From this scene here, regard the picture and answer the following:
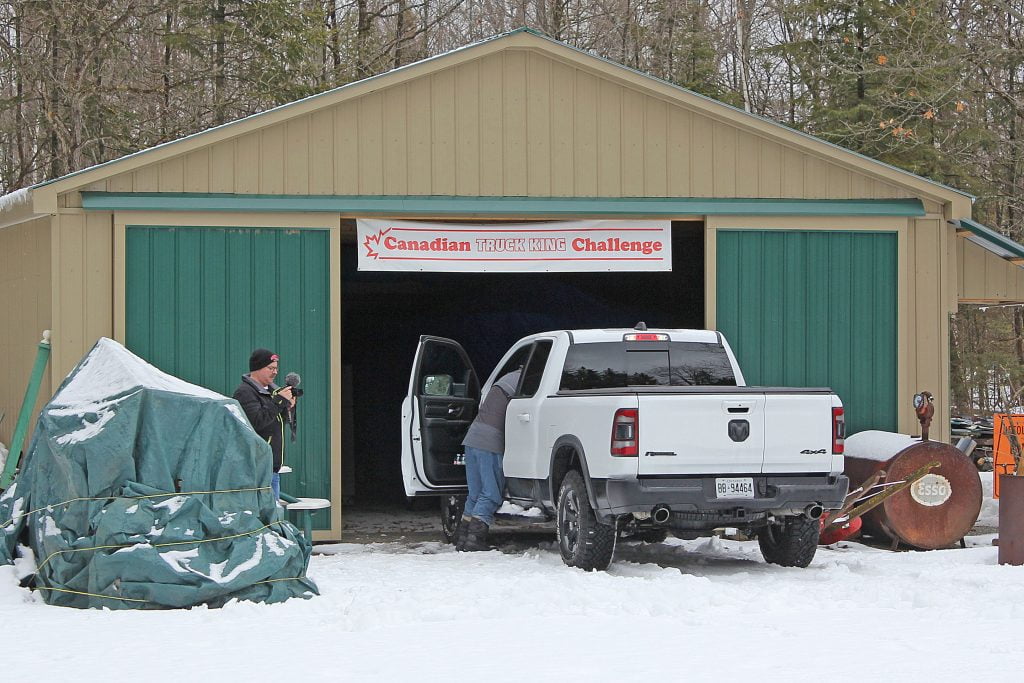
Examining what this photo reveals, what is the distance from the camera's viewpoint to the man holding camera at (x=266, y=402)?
10.6 meters

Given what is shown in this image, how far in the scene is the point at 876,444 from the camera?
12.8 meters

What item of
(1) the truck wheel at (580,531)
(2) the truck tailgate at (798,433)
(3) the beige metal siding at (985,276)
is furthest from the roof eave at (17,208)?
(3) the beige metal siding at (985,276)

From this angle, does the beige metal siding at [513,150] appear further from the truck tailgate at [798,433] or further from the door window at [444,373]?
the truck tailgate at [798,433]

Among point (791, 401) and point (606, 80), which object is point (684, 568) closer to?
point (791, 401)

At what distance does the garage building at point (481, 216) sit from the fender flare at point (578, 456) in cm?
294

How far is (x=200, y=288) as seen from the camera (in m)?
12.9

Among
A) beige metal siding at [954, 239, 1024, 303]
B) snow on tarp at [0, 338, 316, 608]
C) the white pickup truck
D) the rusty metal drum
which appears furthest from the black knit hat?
beige metal siding at [954, 239, 1024, 303]

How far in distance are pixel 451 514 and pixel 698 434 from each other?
371cm

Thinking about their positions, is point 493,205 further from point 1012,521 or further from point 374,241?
point 1012,521

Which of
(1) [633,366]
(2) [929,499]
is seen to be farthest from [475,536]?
(2) [929,499]

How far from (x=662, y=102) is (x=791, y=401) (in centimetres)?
461

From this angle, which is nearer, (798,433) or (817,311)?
(798,433)

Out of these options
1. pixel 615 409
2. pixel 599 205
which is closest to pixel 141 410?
pixel 615 409

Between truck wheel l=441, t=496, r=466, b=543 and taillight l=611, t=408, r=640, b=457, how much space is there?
3.21 metres
